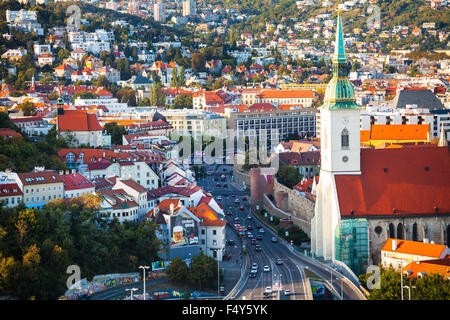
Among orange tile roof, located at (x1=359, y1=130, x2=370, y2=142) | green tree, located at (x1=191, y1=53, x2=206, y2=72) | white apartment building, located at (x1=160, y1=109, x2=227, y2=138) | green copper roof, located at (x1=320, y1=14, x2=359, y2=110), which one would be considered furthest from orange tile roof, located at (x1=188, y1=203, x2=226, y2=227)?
green tree, located at (x1=191, y1=53, x2=206, y2=72)

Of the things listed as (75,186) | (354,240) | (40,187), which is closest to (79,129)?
(75,186)

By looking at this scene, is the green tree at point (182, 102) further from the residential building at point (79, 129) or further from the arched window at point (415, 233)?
the arched window at point (415, 233)

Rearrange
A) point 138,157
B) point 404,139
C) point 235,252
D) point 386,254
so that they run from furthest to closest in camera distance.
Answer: point 404,139 < point 138,157 < point 235,252 < point 386,254

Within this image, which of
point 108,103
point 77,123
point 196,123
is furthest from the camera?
point 108,103

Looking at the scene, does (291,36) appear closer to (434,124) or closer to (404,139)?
(434,124)

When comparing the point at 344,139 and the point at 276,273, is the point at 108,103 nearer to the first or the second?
the point at 344,139

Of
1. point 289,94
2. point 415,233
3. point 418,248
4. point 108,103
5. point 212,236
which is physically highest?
point 289,94
